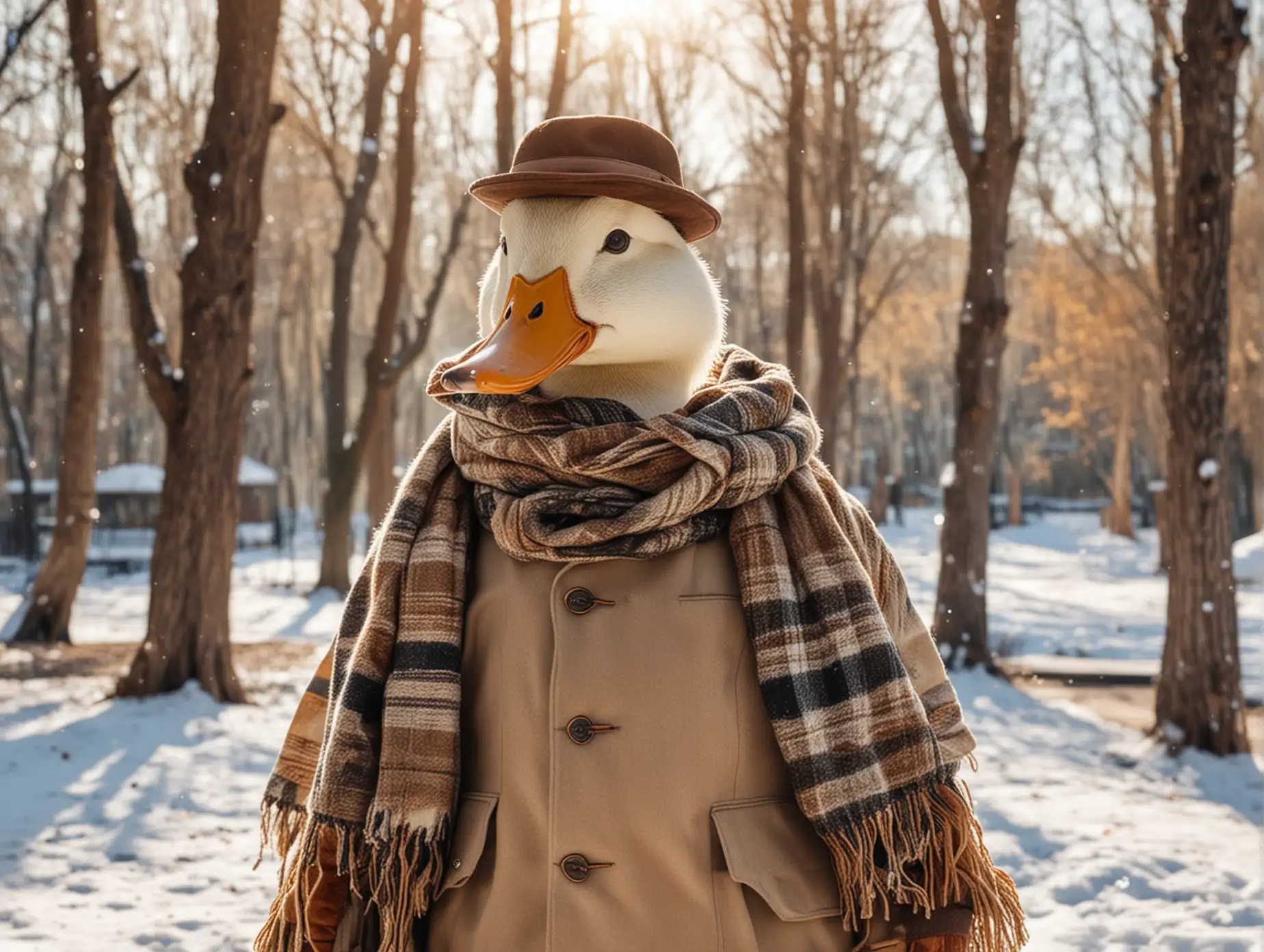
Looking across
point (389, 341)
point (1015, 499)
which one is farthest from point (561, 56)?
point (1015, 499)

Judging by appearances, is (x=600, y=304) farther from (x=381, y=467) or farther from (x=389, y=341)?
(x=381, y=467)

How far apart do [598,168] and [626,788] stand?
910mm

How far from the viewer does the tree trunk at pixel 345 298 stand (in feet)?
38.1

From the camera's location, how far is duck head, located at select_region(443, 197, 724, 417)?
1.78m

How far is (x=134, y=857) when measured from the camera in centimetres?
462

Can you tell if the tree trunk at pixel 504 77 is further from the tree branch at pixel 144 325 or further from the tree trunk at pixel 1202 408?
the tree trunk at pixel 1202 408

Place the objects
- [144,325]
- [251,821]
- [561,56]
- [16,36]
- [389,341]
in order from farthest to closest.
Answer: [389,341] → [16,36] → [561,56] → [144,325] → [251,821]

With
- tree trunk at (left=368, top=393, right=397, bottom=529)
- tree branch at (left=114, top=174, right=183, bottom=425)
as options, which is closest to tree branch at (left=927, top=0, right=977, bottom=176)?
tree branch at (left=114, top=174, right=183, bottom=425)

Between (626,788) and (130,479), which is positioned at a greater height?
(130,479)

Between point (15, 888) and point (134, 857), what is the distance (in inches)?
18.0

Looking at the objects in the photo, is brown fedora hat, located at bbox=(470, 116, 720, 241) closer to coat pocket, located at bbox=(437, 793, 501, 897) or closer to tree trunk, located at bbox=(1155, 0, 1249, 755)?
coat pocket, located at bbox=(437, 793, 501, 897)

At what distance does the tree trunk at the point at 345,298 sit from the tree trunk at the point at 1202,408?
7352 mm

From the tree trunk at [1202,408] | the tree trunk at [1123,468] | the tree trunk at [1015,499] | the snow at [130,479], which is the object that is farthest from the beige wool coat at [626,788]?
the tree trunk at [1015,499]

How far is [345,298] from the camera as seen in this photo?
13180 mm
